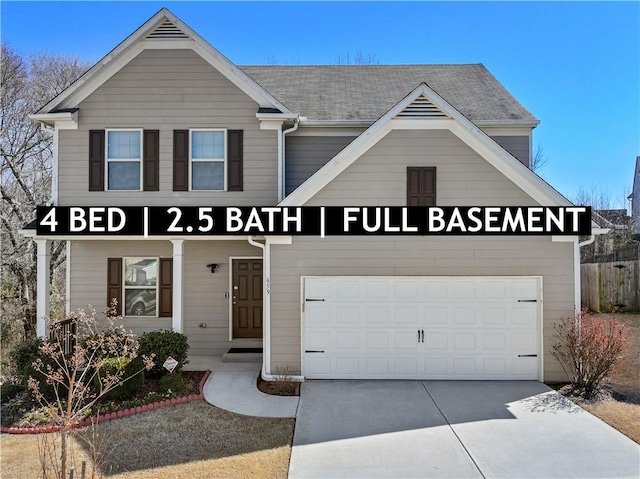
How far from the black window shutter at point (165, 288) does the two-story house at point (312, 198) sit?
51mm

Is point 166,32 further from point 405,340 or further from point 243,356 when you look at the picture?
point 405,340

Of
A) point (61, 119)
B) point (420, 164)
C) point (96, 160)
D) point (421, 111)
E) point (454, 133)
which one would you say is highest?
point (61, 119)

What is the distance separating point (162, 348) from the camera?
915 cm

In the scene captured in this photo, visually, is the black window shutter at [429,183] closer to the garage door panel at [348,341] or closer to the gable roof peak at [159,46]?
the garage door panel at [348,341]

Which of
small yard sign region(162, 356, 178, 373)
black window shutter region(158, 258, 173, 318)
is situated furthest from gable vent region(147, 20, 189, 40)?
small yard sign region(162, 356, 178, 373)

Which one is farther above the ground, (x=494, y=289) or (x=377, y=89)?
(x=377, y=89)

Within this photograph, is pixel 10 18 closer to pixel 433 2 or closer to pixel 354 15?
pixel 354 15

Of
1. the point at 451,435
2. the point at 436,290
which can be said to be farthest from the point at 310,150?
the point at 451,435

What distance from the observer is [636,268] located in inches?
610

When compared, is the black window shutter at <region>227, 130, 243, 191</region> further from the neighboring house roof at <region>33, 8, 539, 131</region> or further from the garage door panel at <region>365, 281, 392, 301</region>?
the garage door panel at <region>365, 281, 392, 301</region>

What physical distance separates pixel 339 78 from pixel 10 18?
9.48 meters

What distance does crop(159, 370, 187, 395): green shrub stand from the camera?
851cm

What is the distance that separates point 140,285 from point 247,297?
→ 2.75m

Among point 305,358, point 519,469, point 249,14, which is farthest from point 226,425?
point 249,14
